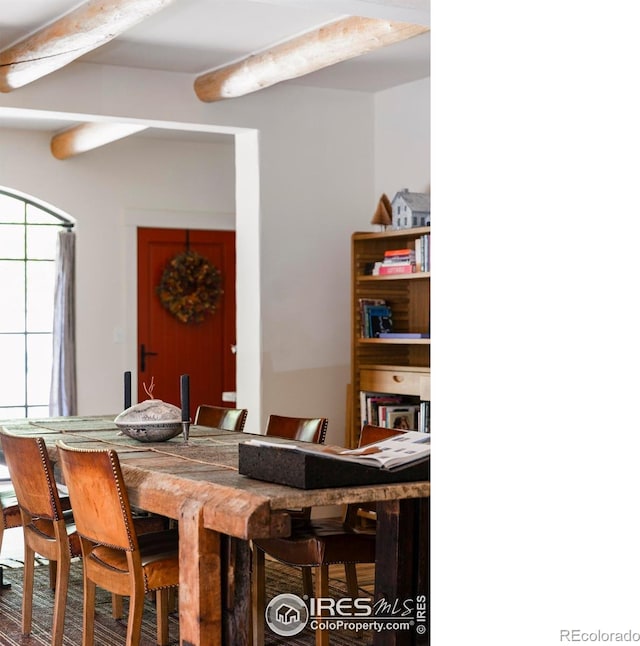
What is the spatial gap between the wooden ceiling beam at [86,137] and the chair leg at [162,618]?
380 centimetres

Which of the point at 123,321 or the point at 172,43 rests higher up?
the point at 172,43

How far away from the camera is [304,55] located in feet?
16.1

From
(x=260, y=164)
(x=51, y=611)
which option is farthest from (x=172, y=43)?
(x=51, y=611)

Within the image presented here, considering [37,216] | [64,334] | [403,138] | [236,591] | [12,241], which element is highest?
[403,138]

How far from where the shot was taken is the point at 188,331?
8.66 m

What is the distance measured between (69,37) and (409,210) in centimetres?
213

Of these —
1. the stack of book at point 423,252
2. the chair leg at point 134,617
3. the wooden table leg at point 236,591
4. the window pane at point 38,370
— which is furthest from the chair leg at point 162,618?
the window pane at point 38,370

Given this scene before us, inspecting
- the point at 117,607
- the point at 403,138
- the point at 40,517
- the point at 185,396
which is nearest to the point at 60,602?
the point at 40,517

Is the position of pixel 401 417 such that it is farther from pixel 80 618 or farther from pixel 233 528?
pixel 233 528

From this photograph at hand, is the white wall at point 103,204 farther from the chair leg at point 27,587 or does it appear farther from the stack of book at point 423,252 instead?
the chair leg at point 27,587

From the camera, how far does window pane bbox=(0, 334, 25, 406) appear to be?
26.8 ft
